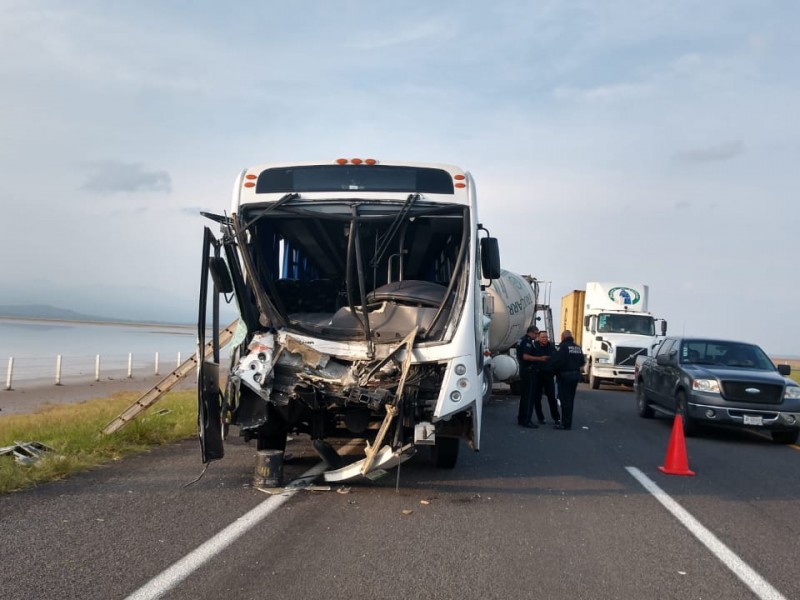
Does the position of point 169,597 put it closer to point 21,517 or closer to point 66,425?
point 21,517

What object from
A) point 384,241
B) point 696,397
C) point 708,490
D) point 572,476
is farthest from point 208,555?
point 696,397

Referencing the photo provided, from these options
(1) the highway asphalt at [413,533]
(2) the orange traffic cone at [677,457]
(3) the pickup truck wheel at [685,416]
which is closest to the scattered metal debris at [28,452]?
(1) the highway asphalt at [413,533]

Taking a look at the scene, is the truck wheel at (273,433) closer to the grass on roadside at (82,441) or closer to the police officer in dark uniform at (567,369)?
the grass on roadside at (82,441)

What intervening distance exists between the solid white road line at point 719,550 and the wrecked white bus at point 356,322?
2.07 meters

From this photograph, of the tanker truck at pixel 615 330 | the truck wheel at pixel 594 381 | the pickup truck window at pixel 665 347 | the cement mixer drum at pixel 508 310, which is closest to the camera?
the pickup truck window at pixel 665 347

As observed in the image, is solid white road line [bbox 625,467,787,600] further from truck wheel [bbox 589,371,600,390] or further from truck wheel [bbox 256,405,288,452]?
truck wheel [bbox 589,371,600,390]

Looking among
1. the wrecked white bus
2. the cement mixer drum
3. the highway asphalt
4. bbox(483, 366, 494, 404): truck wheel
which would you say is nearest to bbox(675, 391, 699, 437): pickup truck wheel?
the highway asphalt

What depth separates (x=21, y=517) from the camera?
6.78 metres

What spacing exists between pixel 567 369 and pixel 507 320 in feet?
16.9

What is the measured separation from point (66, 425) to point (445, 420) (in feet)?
27.5

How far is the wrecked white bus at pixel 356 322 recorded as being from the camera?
787cm

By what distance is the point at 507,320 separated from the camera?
19.2 meters

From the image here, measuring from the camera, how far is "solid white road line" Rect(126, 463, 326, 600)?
4.95 m

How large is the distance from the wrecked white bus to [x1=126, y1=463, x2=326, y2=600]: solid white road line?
29.0 inches
